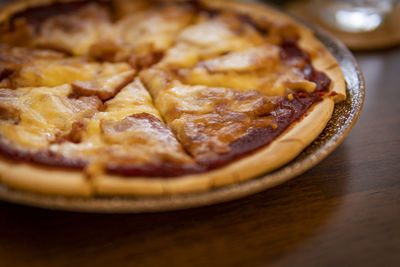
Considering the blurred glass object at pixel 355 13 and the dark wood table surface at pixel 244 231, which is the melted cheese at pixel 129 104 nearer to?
the dark wood table surface at pixel 244 231

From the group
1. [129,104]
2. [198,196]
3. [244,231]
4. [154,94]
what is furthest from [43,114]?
[244,231]

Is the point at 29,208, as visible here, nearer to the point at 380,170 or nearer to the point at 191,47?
the point at 191,47

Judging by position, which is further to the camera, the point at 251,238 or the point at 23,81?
the point at 23,81

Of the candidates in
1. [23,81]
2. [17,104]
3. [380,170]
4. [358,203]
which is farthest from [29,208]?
[380,170]

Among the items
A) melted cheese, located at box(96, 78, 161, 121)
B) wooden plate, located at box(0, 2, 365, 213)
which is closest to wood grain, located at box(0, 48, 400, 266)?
wooden plate, located at box(0, 2, 365, 213)

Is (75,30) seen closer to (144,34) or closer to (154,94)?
(144,34)

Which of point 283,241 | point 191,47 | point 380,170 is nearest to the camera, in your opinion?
point 283,241
